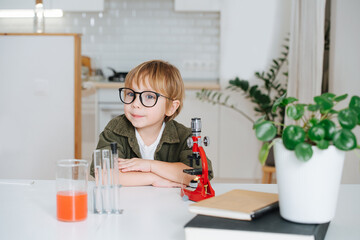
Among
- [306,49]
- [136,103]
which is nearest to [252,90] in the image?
[306,49]

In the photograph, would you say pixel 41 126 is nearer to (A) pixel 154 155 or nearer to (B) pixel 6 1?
(A) pixel 154 155

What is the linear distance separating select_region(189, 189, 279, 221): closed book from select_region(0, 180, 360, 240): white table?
57 millimetres

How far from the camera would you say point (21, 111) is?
2816 millimetres

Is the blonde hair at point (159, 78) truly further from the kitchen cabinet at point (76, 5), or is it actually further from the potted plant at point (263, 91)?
the kitchen cabinet at point (76, 5)

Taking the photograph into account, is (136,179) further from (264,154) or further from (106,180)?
(264,154)

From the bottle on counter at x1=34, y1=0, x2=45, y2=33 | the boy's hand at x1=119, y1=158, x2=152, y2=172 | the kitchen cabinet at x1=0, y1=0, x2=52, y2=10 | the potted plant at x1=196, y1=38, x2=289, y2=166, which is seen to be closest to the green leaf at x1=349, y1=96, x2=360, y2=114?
the boy's hand at x1=119, y1=158, x2=152, y2=172

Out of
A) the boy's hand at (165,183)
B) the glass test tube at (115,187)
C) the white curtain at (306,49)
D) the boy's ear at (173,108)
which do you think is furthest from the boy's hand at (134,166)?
the white curtain at (306,49)

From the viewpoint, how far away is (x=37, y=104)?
9.26 feet

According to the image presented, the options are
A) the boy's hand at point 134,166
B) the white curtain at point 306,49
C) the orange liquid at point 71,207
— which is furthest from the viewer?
the white curtain at point 306,49

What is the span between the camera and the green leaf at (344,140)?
65cm

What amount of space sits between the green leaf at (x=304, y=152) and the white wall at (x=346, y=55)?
209 centimetres

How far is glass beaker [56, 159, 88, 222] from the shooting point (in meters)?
0.77

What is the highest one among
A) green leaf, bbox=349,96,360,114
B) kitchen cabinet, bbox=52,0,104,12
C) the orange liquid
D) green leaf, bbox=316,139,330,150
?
kitchen cabinet, bbox=52,0,104,12

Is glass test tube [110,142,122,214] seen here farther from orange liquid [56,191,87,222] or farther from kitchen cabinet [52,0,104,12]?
kitchen cabinet [52,0,104,12]
